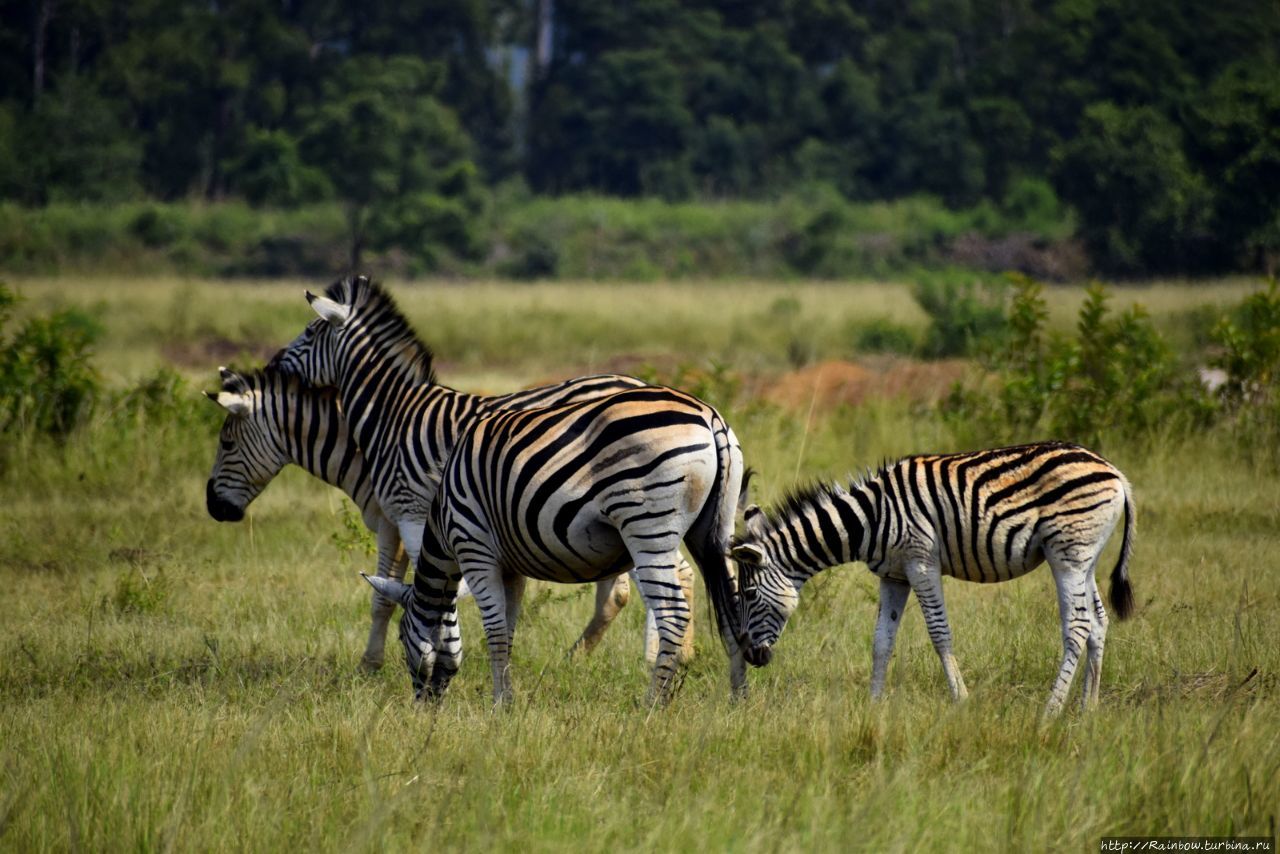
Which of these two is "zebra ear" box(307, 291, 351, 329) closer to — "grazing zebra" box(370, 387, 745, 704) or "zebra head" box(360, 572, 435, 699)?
"grazing zebra" box(370, 387, 745, 704)

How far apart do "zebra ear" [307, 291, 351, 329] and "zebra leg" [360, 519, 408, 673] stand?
3.63 ft

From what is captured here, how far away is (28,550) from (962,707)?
709cm

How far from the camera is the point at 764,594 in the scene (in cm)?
652

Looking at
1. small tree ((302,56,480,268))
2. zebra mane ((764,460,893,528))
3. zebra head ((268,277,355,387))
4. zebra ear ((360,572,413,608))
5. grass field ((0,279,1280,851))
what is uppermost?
small tree ((302,56,480,268))

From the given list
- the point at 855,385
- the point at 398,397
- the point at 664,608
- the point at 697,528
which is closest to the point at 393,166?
the point at 855,385

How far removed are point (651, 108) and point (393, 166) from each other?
1423 centimetres

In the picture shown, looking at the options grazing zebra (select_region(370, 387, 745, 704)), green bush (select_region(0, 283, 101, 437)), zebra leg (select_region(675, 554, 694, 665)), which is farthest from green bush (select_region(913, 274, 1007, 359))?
grazing zebra (select_region(370, 387, 745, 704))

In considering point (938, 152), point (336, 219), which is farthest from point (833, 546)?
point (938, 152)

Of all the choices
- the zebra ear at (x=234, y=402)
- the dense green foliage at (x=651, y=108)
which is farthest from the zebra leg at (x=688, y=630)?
the dense green foliage at (x=651, y=108)

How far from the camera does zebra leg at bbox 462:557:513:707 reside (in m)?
6.33

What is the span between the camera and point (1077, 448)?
21.5 ft

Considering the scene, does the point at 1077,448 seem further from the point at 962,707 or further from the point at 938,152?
the point at 938,152

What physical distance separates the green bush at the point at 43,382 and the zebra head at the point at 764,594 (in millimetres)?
7997

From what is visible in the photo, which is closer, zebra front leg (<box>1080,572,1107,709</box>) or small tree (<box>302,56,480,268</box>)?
zebra front leg (<box>1080,572,1107,709</box>)
